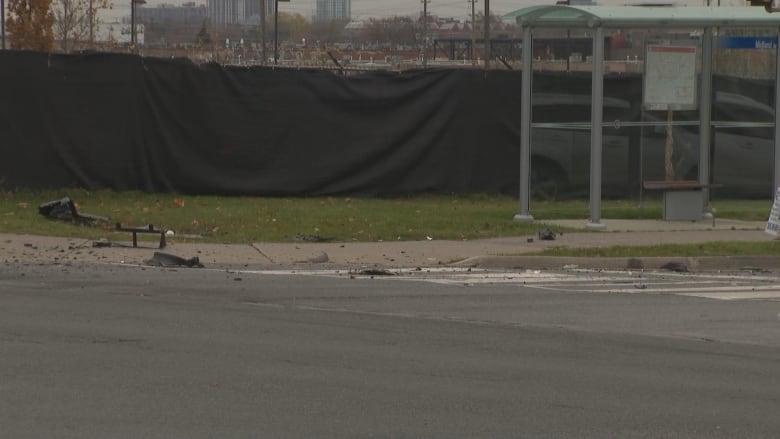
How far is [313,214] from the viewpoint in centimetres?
1998

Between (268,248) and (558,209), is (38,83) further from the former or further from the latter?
(558,209)

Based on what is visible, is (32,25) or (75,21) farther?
(75,21)

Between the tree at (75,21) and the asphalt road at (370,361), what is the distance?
24.6 meters

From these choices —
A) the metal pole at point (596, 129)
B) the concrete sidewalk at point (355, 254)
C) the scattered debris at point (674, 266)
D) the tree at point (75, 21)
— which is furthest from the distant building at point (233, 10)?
the scattered debris at point (674, 266)

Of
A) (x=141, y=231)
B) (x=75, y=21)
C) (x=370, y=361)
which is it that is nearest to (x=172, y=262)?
(x=141, y=231)

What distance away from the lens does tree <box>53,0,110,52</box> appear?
1468 inches

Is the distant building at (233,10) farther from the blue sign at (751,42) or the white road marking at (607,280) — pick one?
the white road marking at (607,280)

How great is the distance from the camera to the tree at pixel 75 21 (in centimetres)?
3728

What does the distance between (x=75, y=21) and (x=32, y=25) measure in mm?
10828

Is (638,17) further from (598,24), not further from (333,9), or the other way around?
(333,9)

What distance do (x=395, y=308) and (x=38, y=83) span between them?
37.5 ft

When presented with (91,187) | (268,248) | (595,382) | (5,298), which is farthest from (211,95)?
(595,382)

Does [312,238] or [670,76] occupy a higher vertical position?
[670,76]

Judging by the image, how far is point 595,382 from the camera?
9016 millimetres
